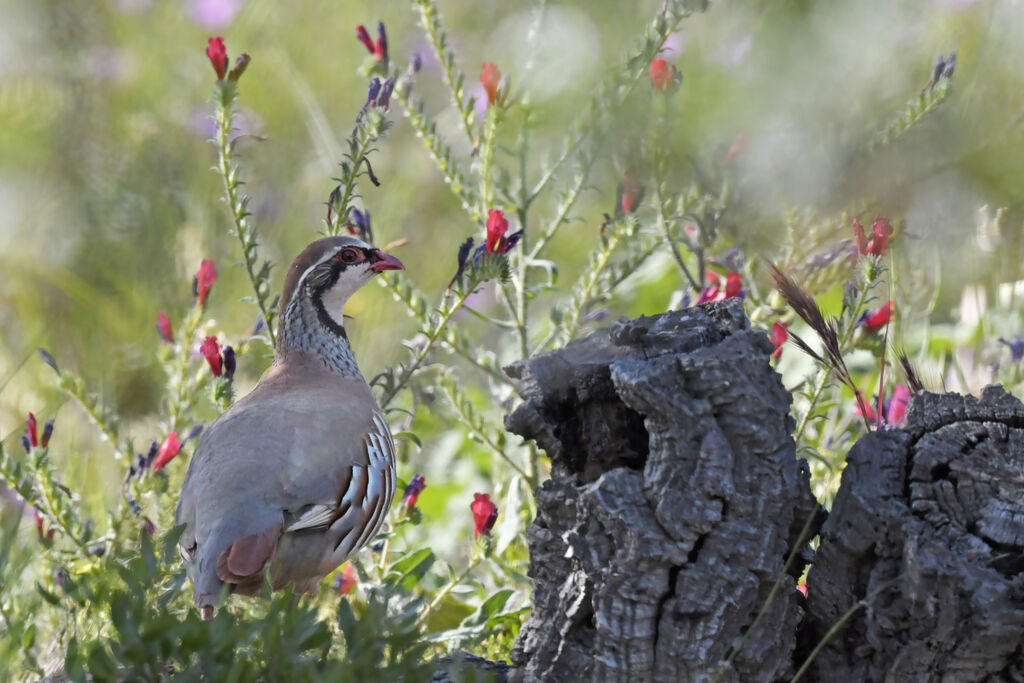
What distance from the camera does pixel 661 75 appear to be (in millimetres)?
2674

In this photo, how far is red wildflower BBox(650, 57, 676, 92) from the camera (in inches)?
105

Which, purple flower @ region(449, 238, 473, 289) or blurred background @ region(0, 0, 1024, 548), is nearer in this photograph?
purple flower @ region(449, 238, 473, 289)

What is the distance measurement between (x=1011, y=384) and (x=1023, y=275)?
51 centimetres

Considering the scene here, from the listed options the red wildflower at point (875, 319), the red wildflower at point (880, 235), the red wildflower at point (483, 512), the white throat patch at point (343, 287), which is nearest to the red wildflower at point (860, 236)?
the red wildflower at point (880, 235)

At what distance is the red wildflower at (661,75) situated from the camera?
267cm

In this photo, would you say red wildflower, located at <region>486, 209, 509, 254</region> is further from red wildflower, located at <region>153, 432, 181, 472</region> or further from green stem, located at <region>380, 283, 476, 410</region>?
red wildflower, located at <region>153, 432, 181, 472</region>

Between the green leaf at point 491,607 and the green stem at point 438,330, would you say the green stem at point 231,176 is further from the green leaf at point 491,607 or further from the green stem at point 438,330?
the green leaf at point 491,607

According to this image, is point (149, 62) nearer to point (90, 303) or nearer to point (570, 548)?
point (90, 303)

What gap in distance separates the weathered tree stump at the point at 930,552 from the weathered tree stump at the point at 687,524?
81mm

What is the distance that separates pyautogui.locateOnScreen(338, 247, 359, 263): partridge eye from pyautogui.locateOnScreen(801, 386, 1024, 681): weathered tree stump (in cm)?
145

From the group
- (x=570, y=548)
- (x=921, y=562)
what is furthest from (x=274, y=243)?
(x=921, y=562)

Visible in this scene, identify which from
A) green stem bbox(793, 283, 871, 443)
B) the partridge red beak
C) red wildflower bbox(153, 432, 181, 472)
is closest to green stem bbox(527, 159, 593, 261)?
the partridge red beak

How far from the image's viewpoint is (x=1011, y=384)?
10.0ft

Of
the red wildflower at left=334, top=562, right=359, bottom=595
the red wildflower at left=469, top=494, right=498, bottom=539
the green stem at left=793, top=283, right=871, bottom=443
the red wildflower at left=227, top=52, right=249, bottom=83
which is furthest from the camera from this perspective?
the red wildflower at left=334, top=562, right=359, bottom=595
